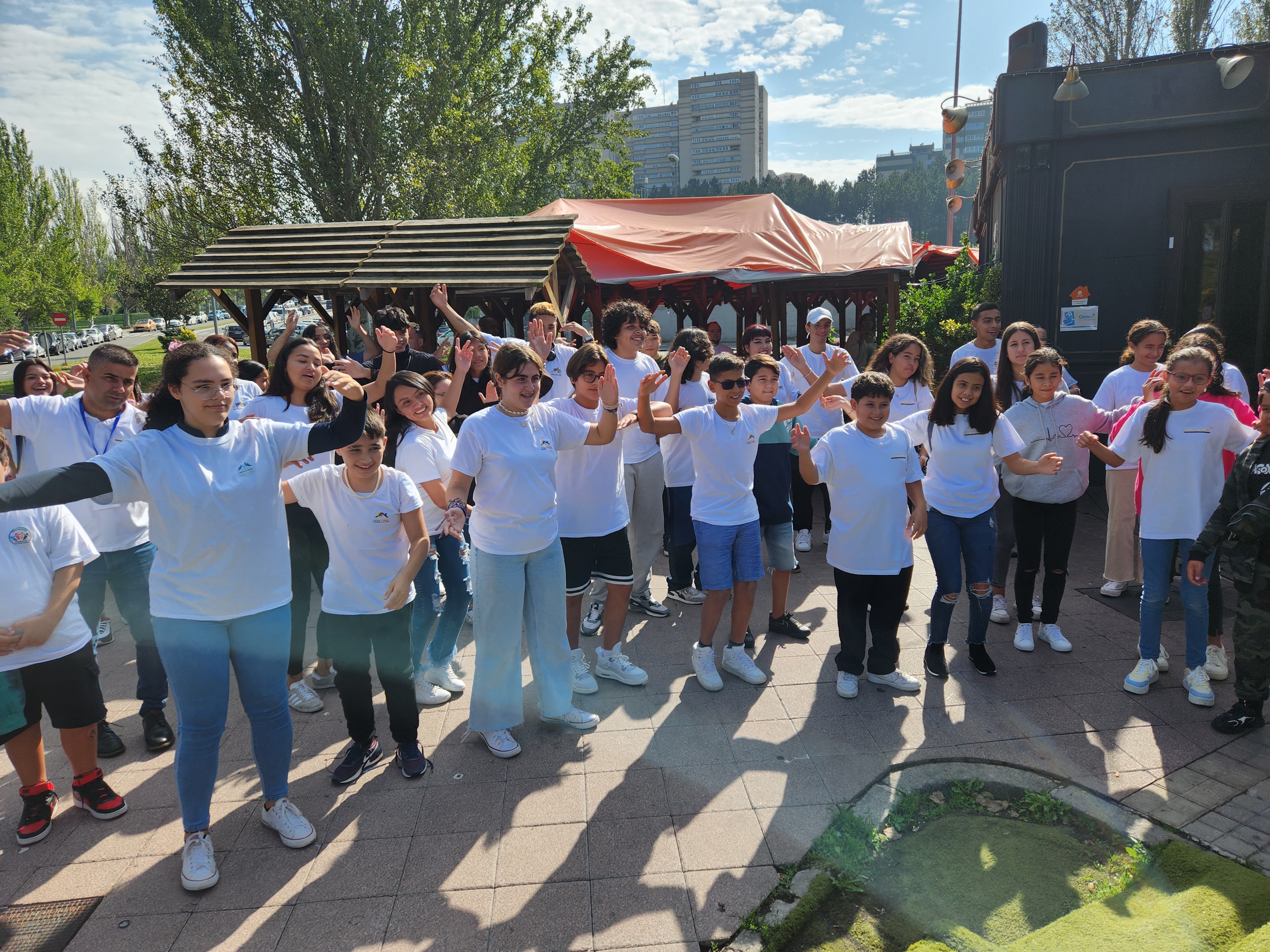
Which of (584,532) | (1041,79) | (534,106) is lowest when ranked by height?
(584,532)

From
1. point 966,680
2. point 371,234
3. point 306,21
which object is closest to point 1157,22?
point 306,21

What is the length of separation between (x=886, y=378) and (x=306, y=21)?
1708 centimetres

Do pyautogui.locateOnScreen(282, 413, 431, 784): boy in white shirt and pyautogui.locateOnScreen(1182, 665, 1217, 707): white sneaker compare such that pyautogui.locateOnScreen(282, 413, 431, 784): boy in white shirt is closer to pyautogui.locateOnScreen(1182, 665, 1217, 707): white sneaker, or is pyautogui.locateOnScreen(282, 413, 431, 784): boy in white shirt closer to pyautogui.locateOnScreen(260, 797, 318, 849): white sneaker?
pyautogui.locateOnScreen(260, 797, 318, 849): white sneaker

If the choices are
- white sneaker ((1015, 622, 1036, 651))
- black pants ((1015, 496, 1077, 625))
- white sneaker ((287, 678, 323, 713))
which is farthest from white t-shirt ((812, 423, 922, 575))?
white sneaker ((287, 678, 323, 713))

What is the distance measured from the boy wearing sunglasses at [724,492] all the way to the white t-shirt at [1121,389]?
8.25 ft

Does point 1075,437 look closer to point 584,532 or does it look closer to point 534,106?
point 584,532

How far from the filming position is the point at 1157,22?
21031mm

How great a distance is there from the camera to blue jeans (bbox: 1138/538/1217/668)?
406 centimetres

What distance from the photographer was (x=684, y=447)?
5.46 metres

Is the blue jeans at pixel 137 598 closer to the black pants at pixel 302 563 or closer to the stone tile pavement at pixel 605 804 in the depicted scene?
the stone tile pavement at pixel 605 804

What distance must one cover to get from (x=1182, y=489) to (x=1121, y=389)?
1755 millimetres

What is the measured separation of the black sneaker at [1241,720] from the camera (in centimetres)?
375

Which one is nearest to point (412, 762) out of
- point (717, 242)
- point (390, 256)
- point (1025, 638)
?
point (1025, 638)

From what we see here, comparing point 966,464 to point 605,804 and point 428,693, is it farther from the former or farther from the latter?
point 428,693
